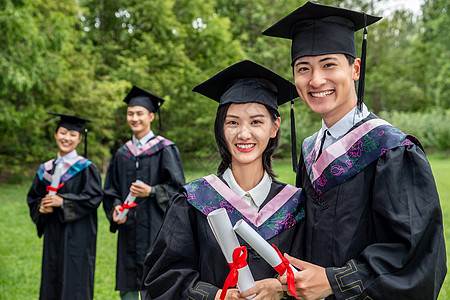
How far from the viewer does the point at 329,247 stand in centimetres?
177

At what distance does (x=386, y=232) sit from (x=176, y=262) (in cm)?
90

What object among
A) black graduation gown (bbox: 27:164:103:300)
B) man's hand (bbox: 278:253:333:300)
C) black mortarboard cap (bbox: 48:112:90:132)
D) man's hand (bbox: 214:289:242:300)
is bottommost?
black graduation gown (bbox: 27:164:103:300)

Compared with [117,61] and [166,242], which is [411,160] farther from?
[117,61]

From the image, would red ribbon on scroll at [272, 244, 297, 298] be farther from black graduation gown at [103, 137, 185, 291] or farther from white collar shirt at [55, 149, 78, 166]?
white collar shirt at [55, 149, 78, 166]

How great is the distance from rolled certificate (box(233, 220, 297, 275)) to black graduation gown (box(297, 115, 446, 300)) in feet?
0.75

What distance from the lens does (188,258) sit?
6.36 ft

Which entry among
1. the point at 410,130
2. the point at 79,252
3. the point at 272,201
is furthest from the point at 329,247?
the point at 410,130

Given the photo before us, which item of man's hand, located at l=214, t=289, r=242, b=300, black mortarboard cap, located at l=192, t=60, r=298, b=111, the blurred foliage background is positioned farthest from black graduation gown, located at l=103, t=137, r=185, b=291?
the blurred foliage background

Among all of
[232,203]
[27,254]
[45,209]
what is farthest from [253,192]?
[27,254]

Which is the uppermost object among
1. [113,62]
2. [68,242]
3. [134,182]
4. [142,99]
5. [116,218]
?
[113,62]

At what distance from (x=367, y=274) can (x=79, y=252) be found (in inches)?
125

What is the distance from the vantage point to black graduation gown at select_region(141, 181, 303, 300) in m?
1.85

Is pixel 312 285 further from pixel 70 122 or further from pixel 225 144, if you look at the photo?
pixel 70 122

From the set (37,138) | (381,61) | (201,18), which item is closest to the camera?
(37,138)
